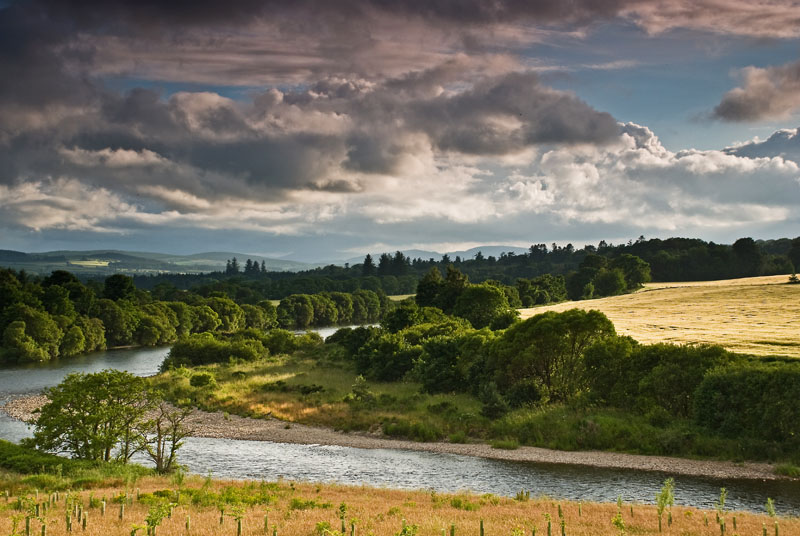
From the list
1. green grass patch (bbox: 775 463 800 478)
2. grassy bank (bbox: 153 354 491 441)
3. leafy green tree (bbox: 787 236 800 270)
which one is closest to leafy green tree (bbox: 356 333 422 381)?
grassy bank (bbox: 153 354 491 441)

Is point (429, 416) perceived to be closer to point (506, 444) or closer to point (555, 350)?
point (506, 444)

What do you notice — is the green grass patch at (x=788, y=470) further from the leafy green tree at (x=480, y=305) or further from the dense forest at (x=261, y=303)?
the leafy green tree at (x=480, y=305)

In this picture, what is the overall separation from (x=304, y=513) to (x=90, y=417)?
20469mm

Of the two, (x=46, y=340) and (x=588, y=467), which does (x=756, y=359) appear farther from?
(x=46, y=340)

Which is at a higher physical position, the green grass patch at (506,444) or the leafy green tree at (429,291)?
the leafy green tree at (429,291)

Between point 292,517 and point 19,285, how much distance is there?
409 feet

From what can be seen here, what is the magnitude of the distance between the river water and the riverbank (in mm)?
1255

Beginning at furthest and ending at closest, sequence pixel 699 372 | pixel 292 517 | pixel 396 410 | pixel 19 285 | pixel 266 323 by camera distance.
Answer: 1. pixel 266 323
2. pixel 19 285
3. pixel 396 410
4. pixel 699 372
5. pixel 292 517

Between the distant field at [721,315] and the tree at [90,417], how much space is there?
53.2 meters

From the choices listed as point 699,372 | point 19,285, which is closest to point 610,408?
point 699,372

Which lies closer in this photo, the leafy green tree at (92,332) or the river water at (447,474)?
the river water at (447,474)

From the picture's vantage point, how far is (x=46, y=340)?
106 meters

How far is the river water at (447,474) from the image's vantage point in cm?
3556

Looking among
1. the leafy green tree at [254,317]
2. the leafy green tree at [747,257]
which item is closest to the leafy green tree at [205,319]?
the leafy green tree at [254,317]
